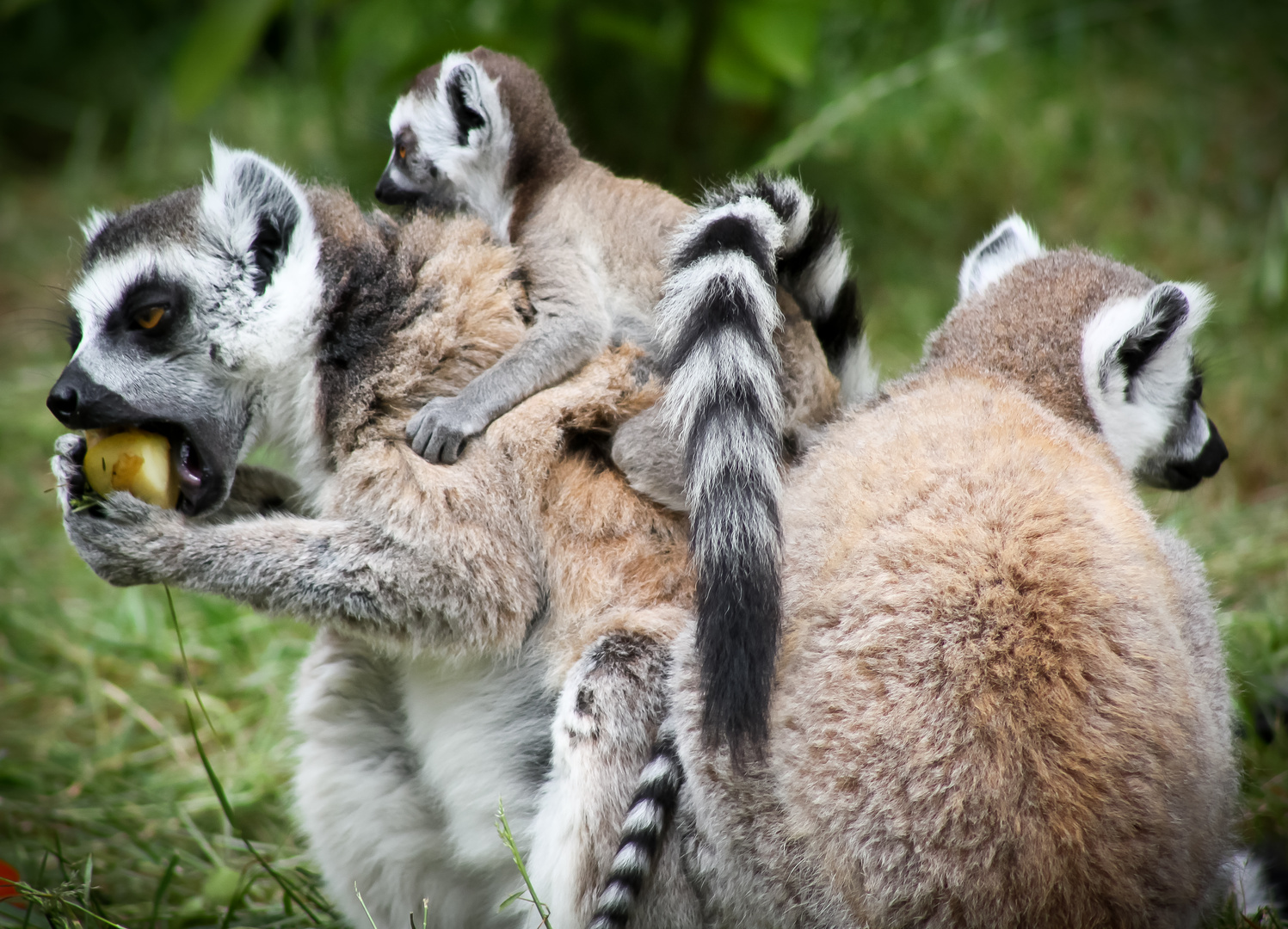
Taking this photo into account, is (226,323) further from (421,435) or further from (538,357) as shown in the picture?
(538,357)

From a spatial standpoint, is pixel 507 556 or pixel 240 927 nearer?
pixel 507 556

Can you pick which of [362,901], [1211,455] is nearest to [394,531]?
[362,901]

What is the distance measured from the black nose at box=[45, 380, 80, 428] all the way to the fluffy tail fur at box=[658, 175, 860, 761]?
1.43 metres

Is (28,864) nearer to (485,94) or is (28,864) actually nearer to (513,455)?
(513,455)

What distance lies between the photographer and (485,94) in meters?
3.68

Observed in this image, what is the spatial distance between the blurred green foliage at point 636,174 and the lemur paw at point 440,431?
1311mm

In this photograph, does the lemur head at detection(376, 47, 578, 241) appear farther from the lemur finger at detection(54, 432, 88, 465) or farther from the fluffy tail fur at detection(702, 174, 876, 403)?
the lemur finger at detection(54, 432, 88, 465)

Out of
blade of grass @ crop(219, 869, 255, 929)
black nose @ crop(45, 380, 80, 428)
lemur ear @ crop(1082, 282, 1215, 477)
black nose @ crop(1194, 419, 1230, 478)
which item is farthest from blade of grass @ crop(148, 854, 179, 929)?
black nose @ crop(1194, 419, 1230, 478)

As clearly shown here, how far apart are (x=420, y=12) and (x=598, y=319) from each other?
3566mm

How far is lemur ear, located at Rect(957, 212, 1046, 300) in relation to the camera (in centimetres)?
348

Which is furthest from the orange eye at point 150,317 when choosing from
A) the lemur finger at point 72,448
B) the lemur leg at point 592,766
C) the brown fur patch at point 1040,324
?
the brown fur patch at point 1040,324

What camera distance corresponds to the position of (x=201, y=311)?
283cm

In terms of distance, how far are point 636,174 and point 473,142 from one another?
2.98 metres

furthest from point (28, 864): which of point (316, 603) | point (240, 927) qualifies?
point (316, 603)
